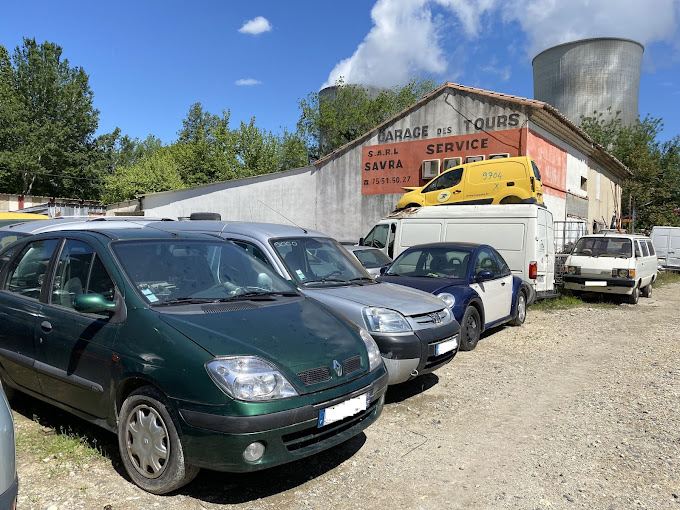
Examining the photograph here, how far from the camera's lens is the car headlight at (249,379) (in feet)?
9.22

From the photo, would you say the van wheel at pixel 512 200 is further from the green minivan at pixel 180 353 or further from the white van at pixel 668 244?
the white van at pixel 668 244

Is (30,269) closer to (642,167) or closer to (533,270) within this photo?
(533,270)

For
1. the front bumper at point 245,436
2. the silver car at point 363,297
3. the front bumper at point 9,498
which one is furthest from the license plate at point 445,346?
the front bumper at point 9,498

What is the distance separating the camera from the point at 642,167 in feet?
110

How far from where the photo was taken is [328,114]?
3809cm

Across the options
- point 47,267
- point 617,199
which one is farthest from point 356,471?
point 617,199

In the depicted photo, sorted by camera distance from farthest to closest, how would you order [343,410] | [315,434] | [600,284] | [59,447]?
[600,284] → [59,447] → [343,410] → [315,434]

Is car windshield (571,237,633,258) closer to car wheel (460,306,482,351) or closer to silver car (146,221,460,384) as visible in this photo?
car wheel (460,306,482,351)

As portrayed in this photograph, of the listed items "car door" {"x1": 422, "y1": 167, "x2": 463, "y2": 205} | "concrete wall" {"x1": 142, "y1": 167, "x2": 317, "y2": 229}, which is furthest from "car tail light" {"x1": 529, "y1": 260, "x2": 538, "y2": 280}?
"concrete wall" {"x1": 142, "y1": 167, "x2": 317, "y2": 229}

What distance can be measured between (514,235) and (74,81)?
46570 millimetres

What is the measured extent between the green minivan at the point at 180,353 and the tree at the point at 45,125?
44.5 metres

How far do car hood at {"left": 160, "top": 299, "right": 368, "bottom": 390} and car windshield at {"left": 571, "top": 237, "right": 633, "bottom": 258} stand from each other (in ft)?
37.5

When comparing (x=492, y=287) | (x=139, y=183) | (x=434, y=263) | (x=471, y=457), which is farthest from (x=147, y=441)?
(x=139, y=183)

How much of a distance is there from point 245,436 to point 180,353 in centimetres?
61
